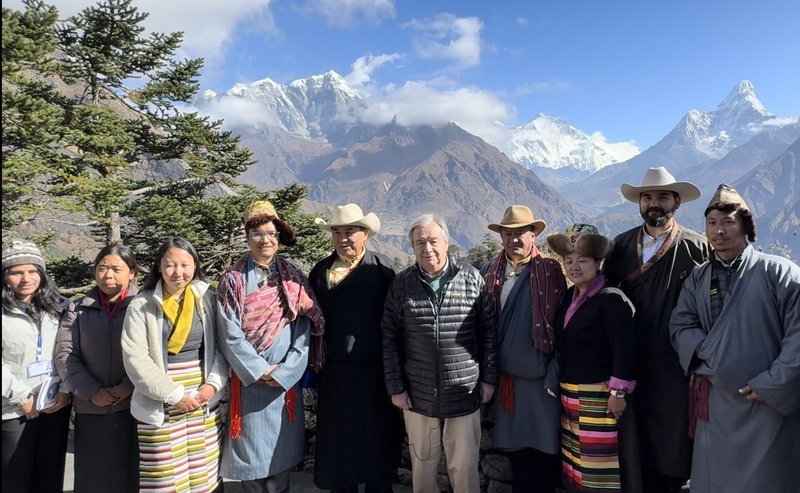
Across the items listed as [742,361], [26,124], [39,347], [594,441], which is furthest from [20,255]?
[26,124]

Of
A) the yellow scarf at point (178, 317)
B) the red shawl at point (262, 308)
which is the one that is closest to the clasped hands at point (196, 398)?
the red shawl at point (262, 308)

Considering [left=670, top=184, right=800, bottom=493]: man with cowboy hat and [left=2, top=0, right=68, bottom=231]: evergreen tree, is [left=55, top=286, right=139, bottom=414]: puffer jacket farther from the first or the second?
[left=2, top=0, right=68, bottom=231]: evergreen tree

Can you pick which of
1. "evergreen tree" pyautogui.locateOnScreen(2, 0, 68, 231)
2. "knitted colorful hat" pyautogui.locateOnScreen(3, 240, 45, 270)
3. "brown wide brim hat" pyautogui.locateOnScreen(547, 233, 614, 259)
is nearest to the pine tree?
"evergreen tree" pyautogui.locateOnScreen(2, 0, 68, 231)

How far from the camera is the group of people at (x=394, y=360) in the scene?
111 inches

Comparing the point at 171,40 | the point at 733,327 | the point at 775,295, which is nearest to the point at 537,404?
the point at 733,327

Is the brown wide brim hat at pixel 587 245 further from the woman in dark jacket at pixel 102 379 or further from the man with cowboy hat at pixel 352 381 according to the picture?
the woman in dark jacket at pixel 102 379

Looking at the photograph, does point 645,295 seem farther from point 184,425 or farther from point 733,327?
point 184,425

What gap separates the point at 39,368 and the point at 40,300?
40 centimetres

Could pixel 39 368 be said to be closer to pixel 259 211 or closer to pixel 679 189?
pixel 259 211

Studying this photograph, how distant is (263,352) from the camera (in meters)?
3.05

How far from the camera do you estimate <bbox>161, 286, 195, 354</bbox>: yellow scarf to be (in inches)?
115

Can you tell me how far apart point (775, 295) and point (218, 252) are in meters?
18.7

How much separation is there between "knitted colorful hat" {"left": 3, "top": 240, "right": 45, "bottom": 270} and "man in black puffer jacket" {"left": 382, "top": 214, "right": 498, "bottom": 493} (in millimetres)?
2105

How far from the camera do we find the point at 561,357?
3006 millimetres
